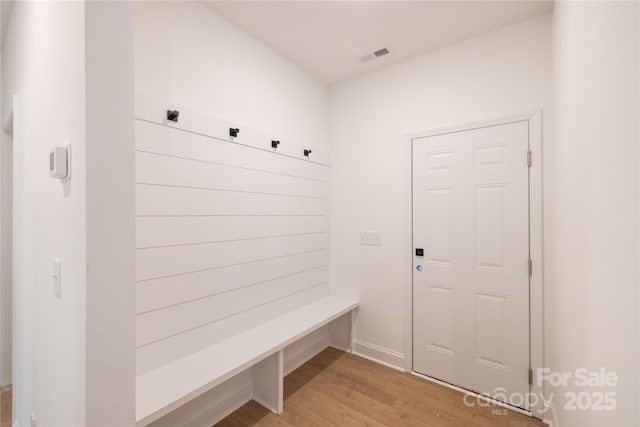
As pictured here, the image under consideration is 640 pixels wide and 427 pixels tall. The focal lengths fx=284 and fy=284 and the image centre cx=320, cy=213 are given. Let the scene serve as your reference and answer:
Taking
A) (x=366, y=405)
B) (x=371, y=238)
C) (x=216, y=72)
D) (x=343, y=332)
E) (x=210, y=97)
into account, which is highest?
(x=216, y=72)

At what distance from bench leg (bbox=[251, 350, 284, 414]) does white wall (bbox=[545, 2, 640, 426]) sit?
1.62 metres

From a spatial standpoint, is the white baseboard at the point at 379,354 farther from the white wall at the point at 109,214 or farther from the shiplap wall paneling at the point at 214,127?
the white wall at the point at 109,214

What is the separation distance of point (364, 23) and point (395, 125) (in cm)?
89

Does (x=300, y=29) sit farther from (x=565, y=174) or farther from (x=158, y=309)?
(x=158, y=309)

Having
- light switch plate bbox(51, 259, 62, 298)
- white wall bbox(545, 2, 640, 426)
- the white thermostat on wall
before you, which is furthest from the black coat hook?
white wall bbox(545, 2, 640, 426)

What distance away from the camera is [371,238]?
279 cm

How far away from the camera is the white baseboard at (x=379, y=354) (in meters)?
2.59

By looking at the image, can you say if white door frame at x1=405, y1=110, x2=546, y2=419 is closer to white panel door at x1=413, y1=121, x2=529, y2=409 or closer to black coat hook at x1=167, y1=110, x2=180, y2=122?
white panel door at x1=413, y1=121, x2=529, y2=409

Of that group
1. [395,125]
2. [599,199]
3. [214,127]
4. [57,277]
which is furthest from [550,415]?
[214,127]

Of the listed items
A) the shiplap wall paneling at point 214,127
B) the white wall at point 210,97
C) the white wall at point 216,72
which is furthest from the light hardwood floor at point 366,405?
the white wall at point 216,72

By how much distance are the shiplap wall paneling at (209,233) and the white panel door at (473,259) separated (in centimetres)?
111

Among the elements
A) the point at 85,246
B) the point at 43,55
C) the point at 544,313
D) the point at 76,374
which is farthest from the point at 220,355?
the point at 544,313

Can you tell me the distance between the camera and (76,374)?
88cm

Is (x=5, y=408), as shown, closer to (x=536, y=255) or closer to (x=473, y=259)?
(x=473, y=259)
